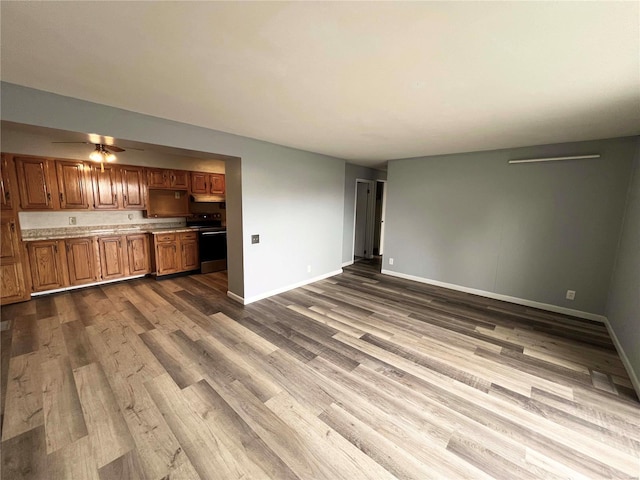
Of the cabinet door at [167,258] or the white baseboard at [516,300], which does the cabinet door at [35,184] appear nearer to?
the cabinet door at [167,258]

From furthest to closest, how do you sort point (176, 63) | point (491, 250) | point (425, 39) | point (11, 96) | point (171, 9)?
point (491, 250), point (11, 96), point (176, 63), point (425, 39), point (171, 9)

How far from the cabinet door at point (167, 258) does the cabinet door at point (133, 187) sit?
873 mm

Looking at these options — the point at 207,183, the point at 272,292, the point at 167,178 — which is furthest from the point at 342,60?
the point at 207,183

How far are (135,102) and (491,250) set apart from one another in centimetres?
513

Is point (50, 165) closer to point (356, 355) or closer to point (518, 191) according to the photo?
point (356, 355)

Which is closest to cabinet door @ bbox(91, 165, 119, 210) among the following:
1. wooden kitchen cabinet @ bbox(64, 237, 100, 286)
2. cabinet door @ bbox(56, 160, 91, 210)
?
cabinet door @ bbox(56, 160, 91, 210)

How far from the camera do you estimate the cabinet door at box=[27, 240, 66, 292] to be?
3733mm

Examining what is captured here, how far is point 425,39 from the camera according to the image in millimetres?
1357

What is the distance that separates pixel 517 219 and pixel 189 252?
598 cm

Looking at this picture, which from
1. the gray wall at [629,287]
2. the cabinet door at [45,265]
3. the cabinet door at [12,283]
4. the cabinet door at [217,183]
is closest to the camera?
the gray wall at [629,287]

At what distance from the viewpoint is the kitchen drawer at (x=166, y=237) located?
4.75 metres

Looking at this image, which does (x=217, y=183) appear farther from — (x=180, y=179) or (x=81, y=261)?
(x=81, y=261)

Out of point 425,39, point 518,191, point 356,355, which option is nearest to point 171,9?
point 425,39

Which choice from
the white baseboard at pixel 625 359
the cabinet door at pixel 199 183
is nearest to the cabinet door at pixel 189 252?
the cabinet door at pixel 199 183
